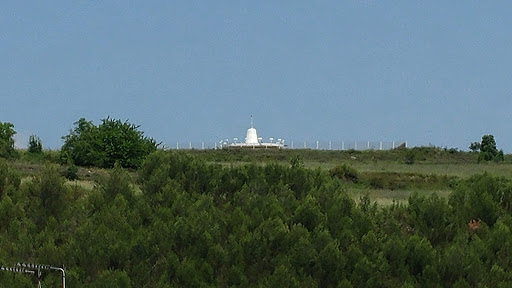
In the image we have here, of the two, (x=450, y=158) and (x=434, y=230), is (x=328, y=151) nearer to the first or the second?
(x=450, y=158)

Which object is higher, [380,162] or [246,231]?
[380,162]

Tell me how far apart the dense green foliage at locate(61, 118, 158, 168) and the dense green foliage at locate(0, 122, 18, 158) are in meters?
2.85

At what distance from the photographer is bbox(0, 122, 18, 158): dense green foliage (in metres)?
49.5

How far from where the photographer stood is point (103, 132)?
48.5m

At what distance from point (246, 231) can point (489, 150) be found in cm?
3968

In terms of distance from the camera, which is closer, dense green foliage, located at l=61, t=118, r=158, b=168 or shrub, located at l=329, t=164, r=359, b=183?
shrub, located at l=329, t=164, r=359, b=183

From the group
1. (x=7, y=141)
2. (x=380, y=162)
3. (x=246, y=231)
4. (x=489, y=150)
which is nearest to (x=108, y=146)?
(x=7, y=141)

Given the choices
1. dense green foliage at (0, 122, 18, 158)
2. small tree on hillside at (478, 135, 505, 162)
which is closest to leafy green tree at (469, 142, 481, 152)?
small tree on hillside at (478, 135, 505, 162)

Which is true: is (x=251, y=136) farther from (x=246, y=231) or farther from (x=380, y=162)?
(x=246, y=231)

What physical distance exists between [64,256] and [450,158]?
128 feet

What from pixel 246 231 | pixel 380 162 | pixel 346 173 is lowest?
pixel 246 231

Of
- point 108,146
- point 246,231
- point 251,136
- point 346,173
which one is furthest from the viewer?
point 251,136

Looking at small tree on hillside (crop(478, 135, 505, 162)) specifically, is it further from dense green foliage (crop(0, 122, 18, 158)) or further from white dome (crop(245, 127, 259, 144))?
dense green foliage (crop(0, 122, 18, 158))

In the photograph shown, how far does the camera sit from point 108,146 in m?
47.4
